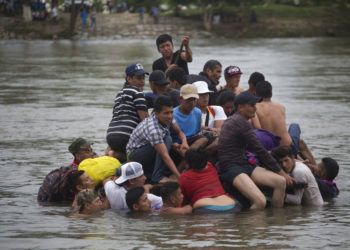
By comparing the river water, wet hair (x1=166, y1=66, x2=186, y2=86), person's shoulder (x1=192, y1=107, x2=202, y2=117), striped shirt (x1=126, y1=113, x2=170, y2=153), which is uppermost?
wet hair (x1=166, y1=66, x2=186, y2=86)

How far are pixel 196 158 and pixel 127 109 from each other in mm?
1623

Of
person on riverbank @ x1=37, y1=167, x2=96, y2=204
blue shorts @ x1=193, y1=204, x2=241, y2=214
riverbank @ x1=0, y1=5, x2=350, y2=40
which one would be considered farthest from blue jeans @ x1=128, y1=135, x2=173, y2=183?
riverbank @ x1=0, y1=5, x2=350, y2=40

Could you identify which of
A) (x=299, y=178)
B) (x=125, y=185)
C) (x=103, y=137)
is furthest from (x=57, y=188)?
(x=103, y=137)

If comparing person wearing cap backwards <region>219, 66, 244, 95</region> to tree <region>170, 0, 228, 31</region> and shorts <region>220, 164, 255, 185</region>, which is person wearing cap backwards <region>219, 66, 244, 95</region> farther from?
tree <region>170, 0, 228, 31</region>

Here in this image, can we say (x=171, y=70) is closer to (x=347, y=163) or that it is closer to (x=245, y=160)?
(x=245, y=160)

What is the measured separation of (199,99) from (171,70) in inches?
30.7

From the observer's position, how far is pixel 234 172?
12.3 metres

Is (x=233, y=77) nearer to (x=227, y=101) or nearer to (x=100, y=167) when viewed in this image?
(x=227, y=101)

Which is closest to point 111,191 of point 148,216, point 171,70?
point 148,216

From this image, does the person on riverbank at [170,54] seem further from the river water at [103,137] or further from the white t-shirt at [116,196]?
the white t-shirt at [116,196]

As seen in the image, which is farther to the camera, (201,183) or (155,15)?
(155,15)

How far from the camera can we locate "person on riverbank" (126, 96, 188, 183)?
12.5 meters

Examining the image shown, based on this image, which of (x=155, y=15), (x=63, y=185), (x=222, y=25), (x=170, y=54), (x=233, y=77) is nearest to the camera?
(x=63, y=185)

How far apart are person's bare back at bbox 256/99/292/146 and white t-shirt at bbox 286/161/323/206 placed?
0.60m
